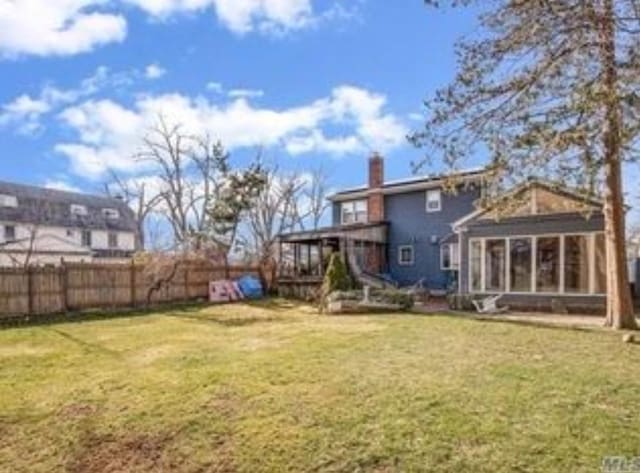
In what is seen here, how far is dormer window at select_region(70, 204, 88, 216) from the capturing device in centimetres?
4415

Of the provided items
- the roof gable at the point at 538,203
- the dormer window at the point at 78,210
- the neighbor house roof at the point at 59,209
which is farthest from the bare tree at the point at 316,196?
the roof gable at the point at 538,203

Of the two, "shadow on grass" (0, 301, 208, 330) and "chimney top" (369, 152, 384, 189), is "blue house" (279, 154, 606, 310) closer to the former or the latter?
"chimney top" (369, 152, 384, 189)

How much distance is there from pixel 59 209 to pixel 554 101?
1546 inches

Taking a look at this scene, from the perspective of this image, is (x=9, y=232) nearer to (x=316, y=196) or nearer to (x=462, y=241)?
(x=316, y=196)

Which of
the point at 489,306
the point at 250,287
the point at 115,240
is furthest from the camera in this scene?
the point at 115,240

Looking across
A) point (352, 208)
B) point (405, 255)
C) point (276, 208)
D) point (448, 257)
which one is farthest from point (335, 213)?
point (276, 208)

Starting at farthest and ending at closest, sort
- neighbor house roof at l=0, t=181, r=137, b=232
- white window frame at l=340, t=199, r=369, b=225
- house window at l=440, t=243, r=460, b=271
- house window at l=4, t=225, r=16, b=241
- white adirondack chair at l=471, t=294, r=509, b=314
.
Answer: neighbor house roof at l=0, t=181, r=137, b=232 → house window at l=4, t=225, r=16, b=241 → white window frame at l=340, t=199, r=369, b=225 → house window at l=440, t=243, r=460, b=271 → white adirondack chair at l=471, t=294, r=509, b=314

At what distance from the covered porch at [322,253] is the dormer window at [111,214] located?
23041 mm

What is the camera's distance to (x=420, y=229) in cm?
2652

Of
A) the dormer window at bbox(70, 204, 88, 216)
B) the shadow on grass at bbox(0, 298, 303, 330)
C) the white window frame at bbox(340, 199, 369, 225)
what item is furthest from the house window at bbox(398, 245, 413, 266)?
the dormer window at bbox(70, 204, 88, 216)

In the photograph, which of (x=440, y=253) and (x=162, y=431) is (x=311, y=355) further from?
(x=440, y=253)

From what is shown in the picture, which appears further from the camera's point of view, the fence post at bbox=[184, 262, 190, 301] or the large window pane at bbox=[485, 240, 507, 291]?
the fence post at bbox=[184, 262, 190, 301]

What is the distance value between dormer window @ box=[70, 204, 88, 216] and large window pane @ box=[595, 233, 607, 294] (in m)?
36.8

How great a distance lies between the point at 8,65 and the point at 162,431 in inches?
750
